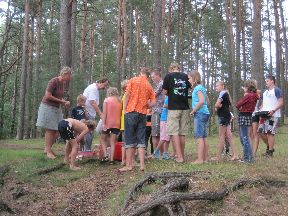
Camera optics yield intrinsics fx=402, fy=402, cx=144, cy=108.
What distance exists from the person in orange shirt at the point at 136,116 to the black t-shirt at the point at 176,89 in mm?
597

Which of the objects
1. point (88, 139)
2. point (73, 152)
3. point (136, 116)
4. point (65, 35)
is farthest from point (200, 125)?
point (65, 35)

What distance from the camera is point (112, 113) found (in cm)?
877

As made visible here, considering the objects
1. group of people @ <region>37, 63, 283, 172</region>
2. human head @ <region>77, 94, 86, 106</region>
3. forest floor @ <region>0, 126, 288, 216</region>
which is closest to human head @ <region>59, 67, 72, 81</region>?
group of people @ <region>37, 63, 283, 172</region>

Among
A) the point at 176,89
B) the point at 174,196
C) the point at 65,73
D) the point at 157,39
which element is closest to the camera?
the point at 174,196

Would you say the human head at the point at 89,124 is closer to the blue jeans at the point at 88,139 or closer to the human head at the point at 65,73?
the blue jeans at the point at 88,139

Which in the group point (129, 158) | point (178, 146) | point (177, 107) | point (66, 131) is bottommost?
point (129, 158)

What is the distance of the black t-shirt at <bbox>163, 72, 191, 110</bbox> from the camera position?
28.0 ft

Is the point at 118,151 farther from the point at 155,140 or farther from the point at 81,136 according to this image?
the point at 155,140

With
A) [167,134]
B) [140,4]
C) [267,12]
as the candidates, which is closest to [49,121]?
[167,134]

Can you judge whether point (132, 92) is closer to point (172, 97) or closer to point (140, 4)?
point (172, 97)

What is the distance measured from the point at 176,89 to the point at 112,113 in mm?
1490

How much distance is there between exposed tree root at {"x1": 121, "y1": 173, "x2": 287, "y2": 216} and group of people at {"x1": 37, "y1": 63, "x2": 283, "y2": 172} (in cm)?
196

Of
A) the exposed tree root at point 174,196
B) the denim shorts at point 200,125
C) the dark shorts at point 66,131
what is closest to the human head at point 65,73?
the dark shorts at point 66,131

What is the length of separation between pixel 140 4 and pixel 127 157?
2469 centimetres
